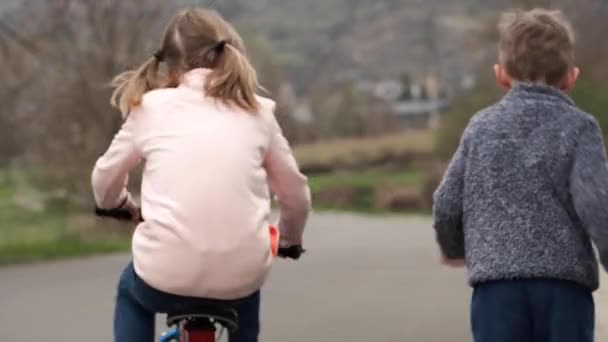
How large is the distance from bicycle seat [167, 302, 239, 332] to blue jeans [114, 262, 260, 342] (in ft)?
0.06

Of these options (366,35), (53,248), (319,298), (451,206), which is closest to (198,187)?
(451,206)

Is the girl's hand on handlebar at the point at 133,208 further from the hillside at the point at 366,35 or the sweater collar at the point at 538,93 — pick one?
the hillside at the point at 366,35

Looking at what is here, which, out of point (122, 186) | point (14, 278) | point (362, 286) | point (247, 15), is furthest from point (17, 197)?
point (122, 186)

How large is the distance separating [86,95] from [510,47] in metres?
14.8

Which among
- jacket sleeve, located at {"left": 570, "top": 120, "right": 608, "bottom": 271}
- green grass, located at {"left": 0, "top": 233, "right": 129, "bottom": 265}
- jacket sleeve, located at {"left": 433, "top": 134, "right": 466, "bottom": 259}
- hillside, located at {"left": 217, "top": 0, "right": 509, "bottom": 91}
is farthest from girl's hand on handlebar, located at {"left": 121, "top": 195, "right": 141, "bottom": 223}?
hillside, located at {"left": 217, "top": 0, "right": 509, "bottom": 91}

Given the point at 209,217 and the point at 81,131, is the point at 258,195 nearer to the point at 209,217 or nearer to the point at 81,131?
the point at 209,217

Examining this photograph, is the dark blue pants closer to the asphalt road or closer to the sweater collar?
the sweater collar

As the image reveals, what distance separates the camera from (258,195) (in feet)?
14.1

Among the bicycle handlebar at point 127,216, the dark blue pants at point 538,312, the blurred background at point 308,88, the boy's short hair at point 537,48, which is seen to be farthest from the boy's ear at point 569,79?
the blurred background at point 308,88

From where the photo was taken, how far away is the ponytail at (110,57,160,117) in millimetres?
4395

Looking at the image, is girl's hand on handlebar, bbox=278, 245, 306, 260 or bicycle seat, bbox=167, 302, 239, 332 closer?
bicycle seat, bbox=167, 302, 239, 332

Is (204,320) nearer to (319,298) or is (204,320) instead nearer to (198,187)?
(198,187)

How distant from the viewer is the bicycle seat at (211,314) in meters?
4.24

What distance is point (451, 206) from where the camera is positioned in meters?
4.42
